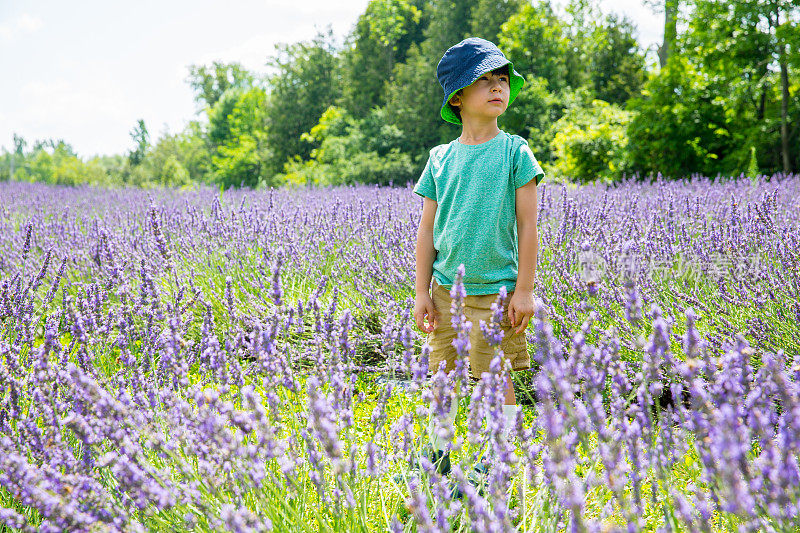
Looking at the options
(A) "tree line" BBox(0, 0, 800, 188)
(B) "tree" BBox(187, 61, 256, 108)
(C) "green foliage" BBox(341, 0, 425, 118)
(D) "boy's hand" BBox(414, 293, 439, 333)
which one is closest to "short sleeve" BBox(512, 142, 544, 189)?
(D) "boy's hand" BBox(414, 293, 439, 333)

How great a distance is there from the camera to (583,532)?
0.77 m

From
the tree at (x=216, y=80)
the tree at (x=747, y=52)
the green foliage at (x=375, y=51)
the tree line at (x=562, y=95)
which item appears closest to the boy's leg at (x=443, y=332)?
the tree line at (x=562, y=95)

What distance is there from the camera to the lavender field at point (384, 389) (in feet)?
3.42

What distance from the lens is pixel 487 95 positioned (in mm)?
1885

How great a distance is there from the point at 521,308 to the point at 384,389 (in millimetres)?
556

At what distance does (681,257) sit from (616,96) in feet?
59.4

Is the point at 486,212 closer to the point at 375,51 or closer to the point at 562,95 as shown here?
the point at 562,95

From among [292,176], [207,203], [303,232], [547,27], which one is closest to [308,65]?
[292,176]

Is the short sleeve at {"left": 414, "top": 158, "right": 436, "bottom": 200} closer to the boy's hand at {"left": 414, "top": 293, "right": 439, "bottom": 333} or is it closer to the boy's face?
the boy's face

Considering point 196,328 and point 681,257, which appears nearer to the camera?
point 681,257

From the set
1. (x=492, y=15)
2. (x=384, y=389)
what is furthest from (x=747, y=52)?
(x=384, y=389)

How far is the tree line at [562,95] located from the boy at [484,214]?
646 cm

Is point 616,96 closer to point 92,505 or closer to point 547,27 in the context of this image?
point 547,27

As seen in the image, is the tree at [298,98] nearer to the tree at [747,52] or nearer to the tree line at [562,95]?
the tree line at [562,95]
